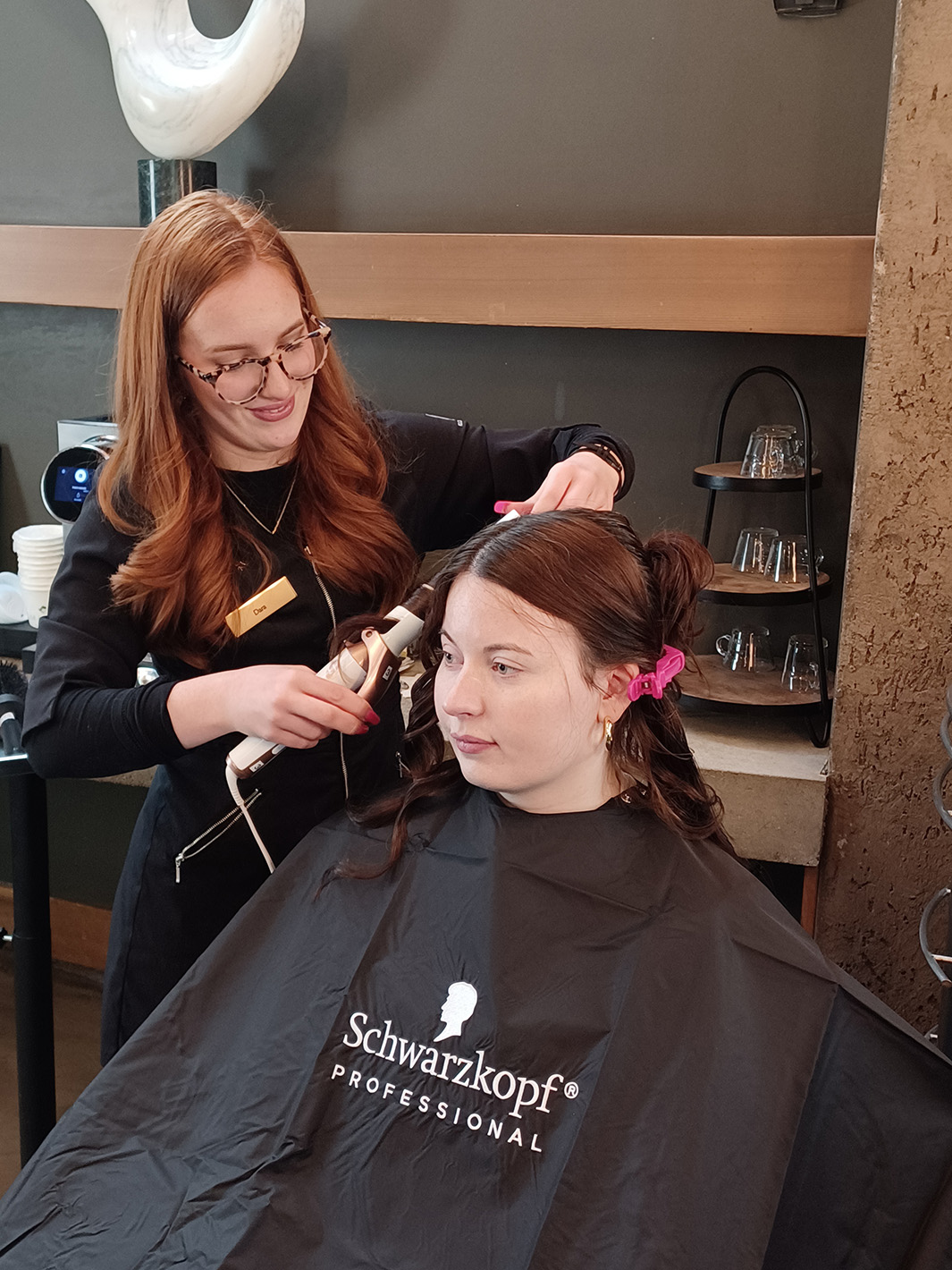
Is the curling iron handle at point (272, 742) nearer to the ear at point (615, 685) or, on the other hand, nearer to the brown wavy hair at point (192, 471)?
the brown wavy hair at point (192, 471)

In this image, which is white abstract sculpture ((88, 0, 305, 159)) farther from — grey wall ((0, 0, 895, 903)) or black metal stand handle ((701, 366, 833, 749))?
black metal stand handle ((701, 366, 833, 749))

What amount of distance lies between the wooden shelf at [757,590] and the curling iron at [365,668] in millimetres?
715

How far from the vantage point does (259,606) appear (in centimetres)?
148

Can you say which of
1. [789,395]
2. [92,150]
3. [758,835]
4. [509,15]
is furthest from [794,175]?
[92,150]

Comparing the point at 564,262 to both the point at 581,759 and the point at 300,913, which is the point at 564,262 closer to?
the point at 581,759

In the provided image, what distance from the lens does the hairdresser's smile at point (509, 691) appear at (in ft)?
4.27

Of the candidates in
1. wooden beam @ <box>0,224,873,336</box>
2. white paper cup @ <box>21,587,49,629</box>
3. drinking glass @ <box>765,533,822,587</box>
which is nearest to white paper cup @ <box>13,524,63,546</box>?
white paper cup @ <box>21,587,49,629</box>

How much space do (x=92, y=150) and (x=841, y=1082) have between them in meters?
2.54

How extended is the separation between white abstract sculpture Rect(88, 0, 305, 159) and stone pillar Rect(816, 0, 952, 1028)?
3.75 feet

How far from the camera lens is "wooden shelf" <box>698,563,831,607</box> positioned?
6.66ft

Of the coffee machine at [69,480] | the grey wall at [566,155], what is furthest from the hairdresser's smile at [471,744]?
the coffee machine at [69,480]

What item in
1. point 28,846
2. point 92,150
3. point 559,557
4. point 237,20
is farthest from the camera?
point 92,150

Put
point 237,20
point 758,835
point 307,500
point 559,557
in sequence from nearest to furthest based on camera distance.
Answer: point 559,557 → point 307,500 → point 758,835 → point 237,20

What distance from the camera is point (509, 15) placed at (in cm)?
229
